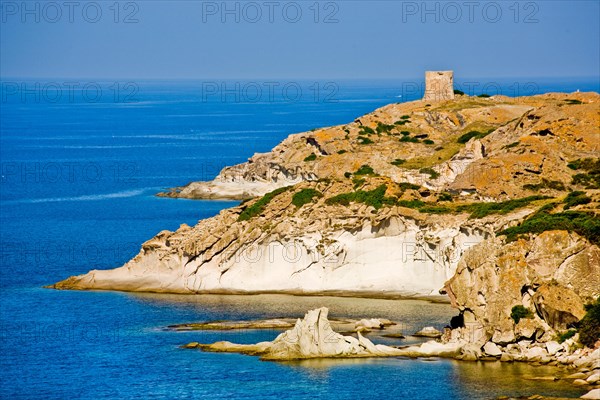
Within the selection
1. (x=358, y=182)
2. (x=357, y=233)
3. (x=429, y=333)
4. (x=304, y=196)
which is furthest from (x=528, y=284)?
(x=304, y=196)

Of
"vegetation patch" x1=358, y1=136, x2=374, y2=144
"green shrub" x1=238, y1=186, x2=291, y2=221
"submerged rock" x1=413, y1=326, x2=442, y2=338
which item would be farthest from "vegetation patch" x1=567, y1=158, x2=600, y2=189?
"vegetation patch" x1=358, y1=136, x2=374, y2=144

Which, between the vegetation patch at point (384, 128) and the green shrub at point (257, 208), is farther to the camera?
the vegetation patch at point (384, 128)

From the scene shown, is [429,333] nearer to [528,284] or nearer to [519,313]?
[519,313]

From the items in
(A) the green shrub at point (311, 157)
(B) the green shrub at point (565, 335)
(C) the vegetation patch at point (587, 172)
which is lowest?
(B) the green shrub at point (565, 335)

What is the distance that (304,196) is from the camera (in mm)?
69812

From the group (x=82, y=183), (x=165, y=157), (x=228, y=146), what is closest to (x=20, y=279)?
(x=82, y=183)

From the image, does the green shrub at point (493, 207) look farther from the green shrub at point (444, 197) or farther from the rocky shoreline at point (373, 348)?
the rocky shoreline at point (373, 348)

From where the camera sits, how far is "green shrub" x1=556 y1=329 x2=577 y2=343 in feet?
163

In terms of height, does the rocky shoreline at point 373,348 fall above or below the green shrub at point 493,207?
below

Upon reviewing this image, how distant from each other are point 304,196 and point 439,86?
183ft

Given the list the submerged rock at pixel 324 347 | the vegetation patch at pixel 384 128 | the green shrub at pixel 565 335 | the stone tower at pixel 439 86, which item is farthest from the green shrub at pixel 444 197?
the stone tower at pixel 439 86

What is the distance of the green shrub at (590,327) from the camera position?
48531 mm

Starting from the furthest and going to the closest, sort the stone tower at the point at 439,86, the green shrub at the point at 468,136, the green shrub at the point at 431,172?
the stone tower at the point at 439,86
the green shrub at the point at 468,136
the green shrub at the point at 431,172

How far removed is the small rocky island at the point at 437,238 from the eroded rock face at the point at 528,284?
48 mm
